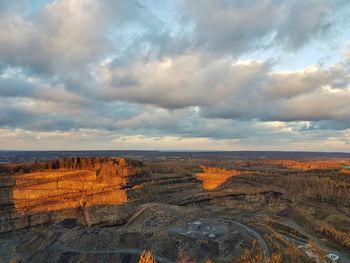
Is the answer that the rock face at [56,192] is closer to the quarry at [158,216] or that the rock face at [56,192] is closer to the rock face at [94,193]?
the rock face at [94,193]

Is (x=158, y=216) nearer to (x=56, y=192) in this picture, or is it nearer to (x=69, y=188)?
(x=56, y=192)

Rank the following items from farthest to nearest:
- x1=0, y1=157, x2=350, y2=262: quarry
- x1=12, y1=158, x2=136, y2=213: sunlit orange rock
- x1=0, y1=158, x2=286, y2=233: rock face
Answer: x1=12, y1=158, x2=136, y2=213: sunlit orange rock < x1=0, y1=158, x2=286, y2=233: rock face < x1=0, y1=157, x2=350, y2=262: quarry

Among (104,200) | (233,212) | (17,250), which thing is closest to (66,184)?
(104,200)

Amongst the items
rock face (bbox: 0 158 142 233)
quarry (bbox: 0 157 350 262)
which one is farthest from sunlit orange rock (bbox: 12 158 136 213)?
quarry (bbox: 0 157 350 262)

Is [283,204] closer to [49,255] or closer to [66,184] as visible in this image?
[66,184]

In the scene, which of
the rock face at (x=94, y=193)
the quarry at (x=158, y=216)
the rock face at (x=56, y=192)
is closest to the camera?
the quarry at (x=158, y=216)

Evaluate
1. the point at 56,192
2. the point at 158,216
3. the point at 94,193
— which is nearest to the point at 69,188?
the point at 56,192

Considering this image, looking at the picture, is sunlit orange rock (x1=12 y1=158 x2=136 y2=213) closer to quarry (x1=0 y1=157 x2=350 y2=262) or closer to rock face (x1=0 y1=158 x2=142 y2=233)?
rock face (x1=0 y1=158 x2=142 y2=233)

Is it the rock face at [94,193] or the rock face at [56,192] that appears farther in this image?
the rock face at [94,193]

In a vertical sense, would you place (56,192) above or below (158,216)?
above

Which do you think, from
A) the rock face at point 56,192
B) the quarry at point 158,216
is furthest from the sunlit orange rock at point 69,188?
the quarry at point 158,216

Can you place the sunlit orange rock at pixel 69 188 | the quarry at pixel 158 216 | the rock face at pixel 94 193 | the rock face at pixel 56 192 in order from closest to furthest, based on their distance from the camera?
the quarry at pixel 158 216 → the rock face at pixel 56 192 → the rock face at pixel 94 193 → the sunlit orange rock at pixel 69 188
